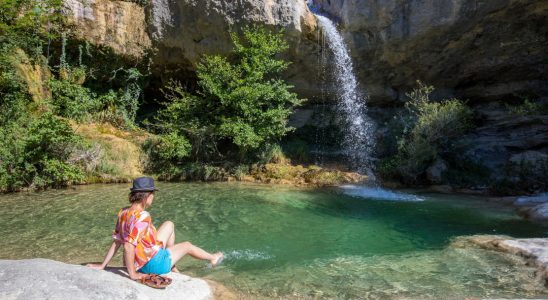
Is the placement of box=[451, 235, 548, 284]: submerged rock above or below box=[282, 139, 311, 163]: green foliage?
below

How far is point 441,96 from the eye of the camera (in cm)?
1791

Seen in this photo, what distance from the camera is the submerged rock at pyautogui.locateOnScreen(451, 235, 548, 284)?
524 cm

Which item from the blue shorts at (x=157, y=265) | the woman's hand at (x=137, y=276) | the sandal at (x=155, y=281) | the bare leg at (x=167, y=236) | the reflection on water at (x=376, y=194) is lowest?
the reflection on water at (x=376, y=194)

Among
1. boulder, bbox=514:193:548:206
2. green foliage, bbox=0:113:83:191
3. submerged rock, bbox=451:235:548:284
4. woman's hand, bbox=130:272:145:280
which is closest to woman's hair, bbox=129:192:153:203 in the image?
woman's hand, bbox=130:272:145:280

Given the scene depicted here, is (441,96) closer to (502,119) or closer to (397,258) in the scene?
(502,119)

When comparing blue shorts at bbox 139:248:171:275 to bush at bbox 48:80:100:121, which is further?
bush at bbox 48:80:100:121

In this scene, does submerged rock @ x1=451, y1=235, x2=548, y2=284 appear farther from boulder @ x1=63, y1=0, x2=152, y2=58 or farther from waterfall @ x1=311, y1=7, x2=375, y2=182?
boulder @ x1=63, y1=0, x2=152, y2=58

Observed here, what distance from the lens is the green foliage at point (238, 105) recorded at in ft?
45.8

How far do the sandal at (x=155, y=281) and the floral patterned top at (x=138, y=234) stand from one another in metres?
0.17

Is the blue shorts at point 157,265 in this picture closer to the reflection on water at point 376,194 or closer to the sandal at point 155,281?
the sandal at point 155,281

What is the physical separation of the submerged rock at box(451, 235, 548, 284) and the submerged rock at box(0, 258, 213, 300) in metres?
4.41

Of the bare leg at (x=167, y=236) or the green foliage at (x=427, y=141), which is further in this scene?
the green foliage at (x=427, y=141)

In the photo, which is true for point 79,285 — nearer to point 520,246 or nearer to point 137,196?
point 137,196

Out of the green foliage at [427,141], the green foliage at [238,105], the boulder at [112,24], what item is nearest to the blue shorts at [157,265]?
the green foliage at [238,105]
